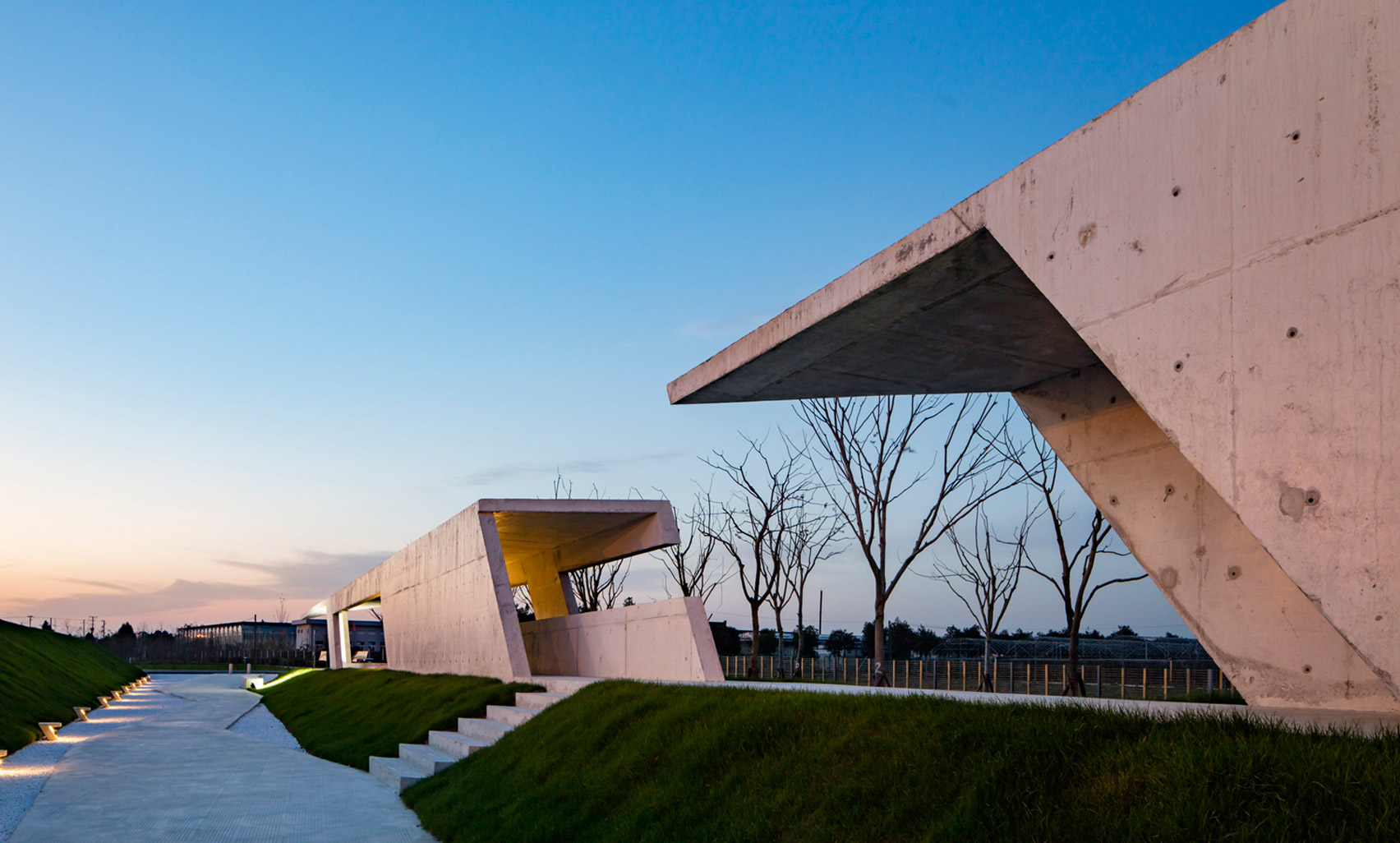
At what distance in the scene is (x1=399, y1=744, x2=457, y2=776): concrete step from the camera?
→ 33.4 feet

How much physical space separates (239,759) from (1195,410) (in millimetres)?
13004

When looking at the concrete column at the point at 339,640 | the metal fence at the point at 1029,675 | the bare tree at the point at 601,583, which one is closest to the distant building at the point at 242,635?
the concrete column at the point at 339,640

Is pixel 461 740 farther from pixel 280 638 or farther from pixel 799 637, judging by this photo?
pixel 280 638

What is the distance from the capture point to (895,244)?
5996 millimetres

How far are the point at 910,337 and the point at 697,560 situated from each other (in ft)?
82.7

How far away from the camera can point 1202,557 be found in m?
6.57

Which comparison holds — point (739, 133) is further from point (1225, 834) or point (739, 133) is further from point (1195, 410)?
point (1225, 834)

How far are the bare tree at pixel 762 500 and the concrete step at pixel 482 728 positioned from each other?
14.0 meters

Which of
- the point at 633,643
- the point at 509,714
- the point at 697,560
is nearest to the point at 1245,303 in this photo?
the point at 509,714

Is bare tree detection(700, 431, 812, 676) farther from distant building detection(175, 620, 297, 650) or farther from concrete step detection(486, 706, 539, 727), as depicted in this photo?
distant building detection(175, 620, 297, 650)

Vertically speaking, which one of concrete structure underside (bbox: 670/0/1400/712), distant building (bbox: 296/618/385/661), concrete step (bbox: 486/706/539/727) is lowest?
distant building (bbox: 296/618/385/661)

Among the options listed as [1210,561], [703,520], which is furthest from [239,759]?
[703,520]

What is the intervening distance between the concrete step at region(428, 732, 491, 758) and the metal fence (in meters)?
7.11

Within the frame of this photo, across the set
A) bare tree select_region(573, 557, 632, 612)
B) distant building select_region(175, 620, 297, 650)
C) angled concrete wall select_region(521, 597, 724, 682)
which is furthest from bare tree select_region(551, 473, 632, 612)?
distant building select_region(175, 620, 297, 650)
